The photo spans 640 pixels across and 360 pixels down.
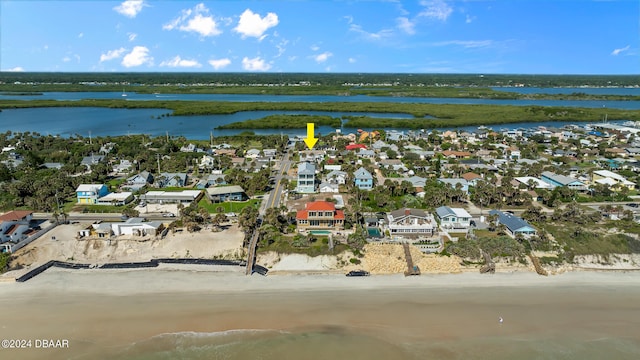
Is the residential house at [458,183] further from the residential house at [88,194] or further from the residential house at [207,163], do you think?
the residential house at [88,194]

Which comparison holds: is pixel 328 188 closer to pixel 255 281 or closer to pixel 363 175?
pixel 363 175

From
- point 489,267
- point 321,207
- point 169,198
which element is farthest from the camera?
point 169,198

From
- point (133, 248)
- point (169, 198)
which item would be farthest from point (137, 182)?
point (133, 248)

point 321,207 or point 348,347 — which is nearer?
point 348,347

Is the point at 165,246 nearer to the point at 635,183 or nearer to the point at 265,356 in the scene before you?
the point at 265,356

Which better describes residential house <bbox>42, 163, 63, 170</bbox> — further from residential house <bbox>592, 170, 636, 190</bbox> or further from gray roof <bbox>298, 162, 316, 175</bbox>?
residential house <bbox>592, 170, 636, 190</bbox>

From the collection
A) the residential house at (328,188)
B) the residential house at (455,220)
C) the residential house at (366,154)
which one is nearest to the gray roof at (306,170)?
the residential house at (328,188)

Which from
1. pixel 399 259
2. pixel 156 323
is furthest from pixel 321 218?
pixel 156 323
